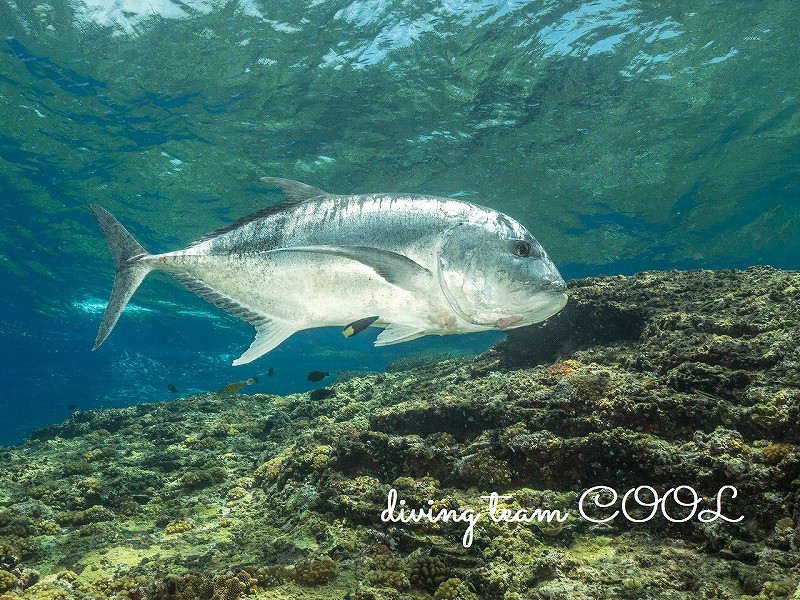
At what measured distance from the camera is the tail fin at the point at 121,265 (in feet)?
11.6

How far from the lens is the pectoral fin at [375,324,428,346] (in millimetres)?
2709

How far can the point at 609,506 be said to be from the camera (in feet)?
9.74

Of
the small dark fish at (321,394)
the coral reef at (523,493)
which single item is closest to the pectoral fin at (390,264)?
the coral reef at (523,493)

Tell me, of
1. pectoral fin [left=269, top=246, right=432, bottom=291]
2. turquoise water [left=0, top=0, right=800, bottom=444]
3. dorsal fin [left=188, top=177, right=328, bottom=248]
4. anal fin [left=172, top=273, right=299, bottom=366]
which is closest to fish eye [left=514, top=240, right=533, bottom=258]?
pectoral fin [left=269, top=246, right=432, bottom=291]

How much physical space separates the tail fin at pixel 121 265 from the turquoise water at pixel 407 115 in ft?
27.6

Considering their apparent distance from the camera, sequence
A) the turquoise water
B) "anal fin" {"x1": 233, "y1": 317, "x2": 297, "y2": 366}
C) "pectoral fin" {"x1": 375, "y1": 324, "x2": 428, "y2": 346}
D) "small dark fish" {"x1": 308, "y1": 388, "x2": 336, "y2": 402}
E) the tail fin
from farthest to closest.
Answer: the turquoise water
"small dark fish" {"x1": 308, "y1": 388, "x2": 336, "y2": 402}
the tail fin
"anal fin" {"x1": 233, "y1": 317, "x2": 297, "y2": 366}
"pectoral fin" {"x1": 375, "y1": 324, "x2": 428, "y2": 346}

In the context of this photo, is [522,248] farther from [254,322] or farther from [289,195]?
[254,322]

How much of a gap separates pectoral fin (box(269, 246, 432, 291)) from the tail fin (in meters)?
1.88

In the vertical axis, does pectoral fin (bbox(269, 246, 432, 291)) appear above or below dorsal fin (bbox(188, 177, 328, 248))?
below

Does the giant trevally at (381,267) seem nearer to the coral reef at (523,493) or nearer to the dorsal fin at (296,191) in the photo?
the dorsal fin at (296,191)

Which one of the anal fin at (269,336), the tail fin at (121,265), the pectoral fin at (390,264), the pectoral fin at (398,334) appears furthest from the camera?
the tail fin at (121,265)

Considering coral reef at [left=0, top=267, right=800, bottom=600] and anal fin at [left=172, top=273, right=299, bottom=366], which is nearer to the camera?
coral reef at [left=0, top=267, right=800, bottom=600]

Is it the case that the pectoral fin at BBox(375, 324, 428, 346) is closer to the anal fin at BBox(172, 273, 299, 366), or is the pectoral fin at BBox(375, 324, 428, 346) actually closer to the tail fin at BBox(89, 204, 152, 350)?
the anal fin at BBox(172, 273, 299, 366)

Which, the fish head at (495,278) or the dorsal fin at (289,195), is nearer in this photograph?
the fish head at (495,278)
